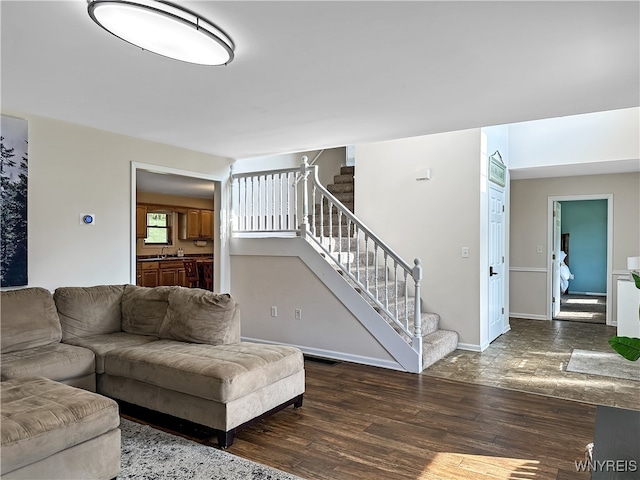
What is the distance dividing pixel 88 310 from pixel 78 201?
1.11 meters

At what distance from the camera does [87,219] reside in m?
4.25

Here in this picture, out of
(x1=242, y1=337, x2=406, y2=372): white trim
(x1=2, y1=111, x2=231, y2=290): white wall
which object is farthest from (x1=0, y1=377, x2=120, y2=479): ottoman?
(x1=242, y1=337, x2=406, y2=372): white trim

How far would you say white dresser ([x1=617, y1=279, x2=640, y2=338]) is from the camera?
5.28 meters

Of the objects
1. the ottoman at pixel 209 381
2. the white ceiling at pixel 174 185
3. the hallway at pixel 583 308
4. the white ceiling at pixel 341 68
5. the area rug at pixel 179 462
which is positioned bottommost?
the area rug at pixel 179 462

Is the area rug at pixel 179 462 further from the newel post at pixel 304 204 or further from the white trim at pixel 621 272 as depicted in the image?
the white trim at pixel 621 272

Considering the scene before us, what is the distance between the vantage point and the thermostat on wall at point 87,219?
4.22m

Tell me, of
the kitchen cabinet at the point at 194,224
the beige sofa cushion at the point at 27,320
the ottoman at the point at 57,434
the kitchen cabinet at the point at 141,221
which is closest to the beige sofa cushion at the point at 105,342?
the beige sofa cushion at the point at 27,320

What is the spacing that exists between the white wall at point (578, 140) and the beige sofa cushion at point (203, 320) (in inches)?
197

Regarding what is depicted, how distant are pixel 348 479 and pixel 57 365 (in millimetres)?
2219

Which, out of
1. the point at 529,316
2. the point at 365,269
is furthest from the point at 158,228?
the point at 529,316

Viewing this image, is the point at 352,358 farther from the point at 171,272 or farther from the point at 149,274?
the point at 171,272

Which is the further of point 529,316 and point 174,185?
point 174,185

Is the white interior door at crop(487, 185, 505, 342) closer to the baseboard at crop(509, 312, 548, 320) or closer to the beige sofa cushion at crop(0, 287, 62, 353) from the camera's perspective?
the baseboard at crop(509, 312, 548, 320)

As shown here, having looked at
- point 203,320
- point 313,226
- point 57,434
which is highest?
point 313,226
